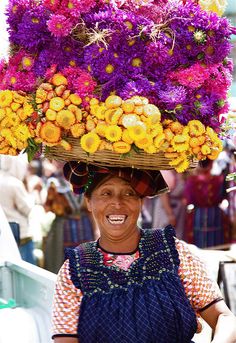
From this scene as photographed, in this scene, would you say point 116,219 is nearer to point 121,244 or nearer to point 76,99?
point 121,244

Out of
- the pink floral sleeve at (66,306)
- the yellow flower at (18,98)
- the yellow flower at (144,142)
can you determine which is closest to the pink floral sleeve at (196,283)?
the pink floral sleeve at (66,306)

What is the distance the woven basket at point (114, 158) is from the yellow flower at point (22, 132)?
0.36 feet

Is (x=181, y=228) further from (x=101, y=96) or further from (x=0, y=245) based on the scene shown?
(x=101, y=96)

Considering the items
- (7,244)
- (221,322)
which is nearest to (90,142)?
(221,322)

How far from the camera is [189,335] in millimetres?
2520

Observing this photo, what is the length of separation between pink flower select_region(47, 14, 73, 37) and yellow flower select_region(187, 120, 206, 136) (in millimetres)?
555

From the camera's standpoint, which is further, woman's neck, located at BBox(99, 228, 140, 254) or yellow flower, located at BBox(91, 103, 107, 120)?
woman's neck, located at BBox(99, 228, 140, 254)

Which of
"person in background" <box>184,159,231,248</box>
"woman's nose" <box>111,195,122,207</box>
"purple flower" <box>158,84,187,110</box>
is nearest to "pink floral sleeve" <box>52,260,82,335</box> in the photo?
"woman's nose" <box>111,195,122,207</box>

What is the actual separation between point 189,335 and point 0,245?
6.06 feet

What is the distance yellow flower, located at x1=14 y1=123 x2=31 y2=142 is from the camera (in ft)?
8.23

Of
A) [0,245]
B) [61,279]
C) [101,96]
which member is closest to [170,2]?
[101,96]

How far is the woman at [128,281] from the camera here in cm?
245

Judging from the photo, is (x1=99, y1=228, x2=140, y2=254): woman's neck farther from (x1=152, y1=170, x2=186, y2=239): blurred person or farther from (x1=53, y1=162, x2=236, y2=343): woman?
(x1=152, y1=170, x2=186, y2=239): blurred person

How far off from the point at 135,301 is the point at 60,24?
105cm
